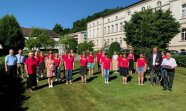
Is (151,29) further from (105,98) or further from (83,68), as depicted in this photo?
(105,98)

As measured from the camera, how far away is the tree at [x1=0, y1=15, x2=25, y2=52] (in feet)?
189

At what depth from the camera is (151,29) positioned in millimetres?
20641

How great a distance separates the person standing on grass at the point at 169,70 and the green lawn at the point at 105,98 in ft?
1.28

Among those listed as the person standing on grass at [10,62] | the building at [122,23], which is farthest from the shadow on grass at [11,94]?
the building at [122,23]

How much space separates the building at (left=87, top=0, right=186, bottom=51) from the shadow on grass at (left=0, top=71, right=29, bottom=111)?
2236 centimetres

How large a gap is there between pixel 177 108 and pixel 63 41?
79836 mm

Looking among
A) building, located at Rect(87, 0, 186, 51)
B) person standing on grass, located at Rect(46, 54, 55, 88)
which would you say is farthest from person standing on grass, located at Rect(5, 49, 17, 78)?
building, located at Rect(87, 0, 186, 51)

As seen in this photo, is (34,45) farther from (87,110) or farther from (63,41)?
(87,110)

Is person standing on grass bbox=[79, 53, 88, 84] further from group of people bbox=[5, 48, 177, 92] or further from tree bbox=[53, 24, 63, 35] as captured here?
tree bbox=[53, 24, 63, 35]

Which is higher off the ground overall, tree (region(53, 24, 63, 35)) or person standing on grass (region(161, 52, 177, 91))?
tree (region(53, 24, 63, 35))

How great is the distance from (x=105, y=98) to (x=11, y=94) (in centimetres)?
466

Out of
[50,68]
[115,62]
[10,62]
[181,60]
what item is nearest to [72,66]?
[50,68]

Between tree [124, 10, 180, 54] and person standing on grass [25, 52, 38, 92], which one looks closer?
person standing on grass [25, 52, 38, 92]

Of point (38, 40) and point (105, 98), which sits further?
point (38, 40)
